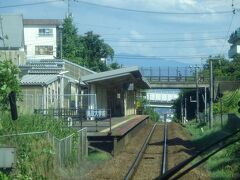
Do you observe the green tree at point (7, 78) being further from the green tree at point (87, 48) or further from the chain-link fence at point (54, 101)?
the green tree at point (87, 48)

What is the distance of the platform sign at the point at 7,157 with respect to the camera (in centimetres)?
1184

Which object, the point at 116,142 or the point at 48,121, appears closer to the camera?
the point at 48,121

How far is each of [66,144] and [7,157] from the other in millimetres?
6130

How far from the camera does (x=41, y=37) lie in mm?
106062

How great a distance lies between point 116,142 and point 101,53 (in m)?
62.0

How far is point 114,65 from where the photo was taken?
93.9 metres

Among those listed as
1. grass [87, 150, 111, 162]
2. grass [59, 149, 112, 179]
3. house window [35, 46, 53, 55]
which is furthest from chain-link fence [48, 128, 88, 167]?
house window [35, 46, 53, 55]

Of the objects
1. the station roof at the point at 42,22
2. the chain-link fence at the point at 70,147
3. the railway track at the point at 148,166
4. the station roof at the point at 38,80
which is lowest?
the railway track at the point at 148,166

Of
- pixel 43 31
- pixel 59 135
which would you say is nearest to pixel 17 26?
pixel 43 31

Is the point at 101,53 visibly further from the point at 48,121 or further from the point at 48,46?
the point at 48,121

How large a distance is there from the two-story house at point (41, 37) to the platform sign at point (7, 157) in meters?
84.3

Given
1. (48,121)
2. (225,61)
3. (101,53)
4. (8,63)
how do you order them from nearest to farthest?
(8,63) < (48,121) < (101,53) < (225,61)

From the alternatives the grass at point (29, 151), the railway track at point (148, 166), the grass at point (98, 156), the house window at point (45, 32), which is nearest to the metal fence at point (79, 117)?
the grass at point (98, 156)

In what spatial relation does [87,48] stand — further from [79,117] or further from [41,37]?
[79,117]
